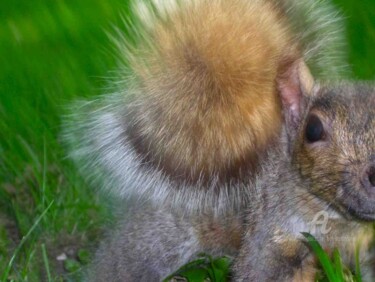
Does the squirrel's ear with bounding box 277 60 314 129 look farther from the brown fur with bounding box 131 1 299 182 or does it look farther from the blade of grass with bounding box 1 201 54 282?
the blade of grass with bounding box 1 201 54 282

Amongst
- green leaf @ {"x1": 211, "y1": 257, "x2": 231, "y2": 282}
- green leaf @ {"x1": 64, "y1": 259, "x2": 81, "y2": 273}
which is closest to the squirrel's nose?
green leaf @ {"x1": 211, "y1": 257, "x2": 231, "y2": 282}

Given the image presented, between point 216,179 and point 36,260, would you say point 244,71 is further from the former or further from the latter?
point 36,260

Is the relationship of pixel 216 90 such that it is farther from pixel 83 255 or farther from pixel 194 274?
pixel 83 255

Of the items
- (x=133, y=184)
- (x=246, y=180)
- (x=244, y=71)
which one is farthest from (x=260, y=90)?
(x=133, y=184)

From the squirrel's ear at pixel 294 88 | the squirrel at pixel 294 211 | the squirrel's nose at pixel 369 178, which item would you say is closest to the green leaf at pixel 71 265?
the squirrel at pixel 294 211

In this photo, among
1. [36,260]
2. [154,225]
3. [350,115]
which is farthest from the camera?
[36,260]

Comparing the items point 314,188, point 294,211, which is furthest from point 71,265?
point 314,188

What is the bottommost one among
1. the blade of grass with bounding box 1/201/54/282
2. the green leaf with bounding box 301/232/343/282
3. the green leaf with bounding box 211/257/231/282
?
the green leaf with bounding box 211/257/231/282
